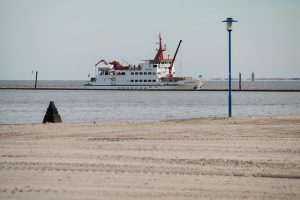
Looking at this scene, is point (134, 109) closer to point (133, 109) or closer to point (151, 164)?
point (133, 109)

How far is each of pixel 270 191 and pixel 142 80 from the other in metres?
102

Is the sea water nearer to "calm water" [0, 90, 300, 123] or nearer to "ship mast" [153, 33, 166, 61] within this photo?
"calm water" [0, 90, 300, 123]

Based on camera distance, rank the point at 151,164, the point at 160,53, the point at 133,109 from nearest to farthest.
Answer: the point at 151,164, the point at 133,109, the point at 160,53

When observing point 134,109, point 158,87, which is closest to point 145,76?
point 158,87

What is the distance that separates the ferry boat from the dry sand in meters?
93.1

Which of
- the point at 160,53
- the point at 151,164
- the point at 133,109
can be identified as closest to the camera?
the point at 151,164

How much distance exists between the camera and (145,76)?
10900 cm

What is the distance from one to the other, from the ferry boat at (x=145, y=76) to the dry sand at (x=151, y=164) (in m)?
93.1

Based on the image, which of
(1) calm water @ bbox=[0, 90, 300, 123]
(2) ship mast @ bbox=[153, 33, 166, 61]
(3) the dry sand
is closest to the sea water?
(1) calm water @ bbox=[0, 90, 300, 123]

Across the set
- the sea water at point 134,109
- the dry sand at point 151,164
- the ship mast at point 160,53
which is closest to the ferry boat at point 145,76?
the ship mast at point 160,53

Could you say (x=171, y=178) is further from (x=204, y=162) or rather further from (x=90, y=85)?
(x=90, y=85)

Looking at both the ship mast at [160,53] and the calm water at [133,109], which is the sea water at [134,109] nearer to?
the calm water at [133,109]

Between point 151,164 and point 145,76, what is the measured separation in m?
99.7

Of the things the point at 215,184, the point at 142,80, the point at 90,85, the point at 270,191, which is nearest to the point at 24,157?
the point at 215,184
